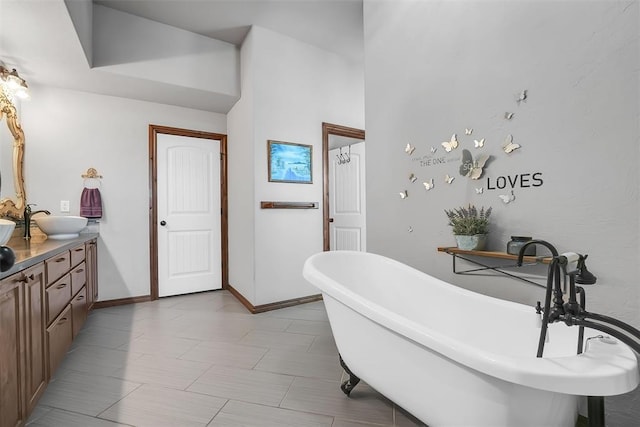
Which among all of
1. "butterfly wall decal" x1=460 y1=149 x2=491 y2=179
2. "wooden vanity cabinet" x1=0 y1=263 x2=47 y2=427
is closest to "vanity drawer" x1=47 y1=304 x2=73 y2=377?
"wooden vanity cabinet" x1=0 y1=263 x2=47 y2=427

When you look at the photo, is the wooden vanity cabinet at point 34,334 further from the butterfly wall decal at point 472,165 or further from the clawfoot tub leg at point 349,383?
the butterfly wall decal at point 472,165

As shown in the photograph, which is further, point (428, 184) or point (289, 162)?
point (289, 162)

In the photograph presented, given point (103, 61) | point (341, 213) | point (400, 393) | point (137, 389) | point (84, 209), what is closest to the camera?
point (400, 393)

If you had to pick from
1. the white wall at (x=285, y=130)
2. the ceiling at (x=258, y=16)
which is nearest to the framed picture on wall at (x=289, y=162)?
the white wall at (x=285, y=130)

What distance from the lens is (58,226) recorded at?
254 cm

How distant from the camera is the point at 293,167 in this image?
334cm

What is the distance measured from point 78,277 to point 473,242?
2.83 m

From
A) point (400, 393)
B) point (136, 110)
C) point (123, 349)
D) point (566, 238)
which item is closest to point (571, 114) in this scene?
point (566, 238)

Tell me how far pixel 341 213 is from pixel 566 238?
3066 mm

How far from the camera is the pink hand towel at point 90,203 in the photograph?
10.3 feet

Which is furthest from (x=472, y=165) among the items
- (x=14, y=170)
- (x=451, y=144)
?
(x=14, y=170)

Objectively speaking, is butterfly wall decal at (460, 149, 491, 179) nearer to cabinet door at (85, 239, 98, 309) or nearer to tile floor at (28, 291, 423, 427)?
tile floor at (28, 291, 423, 427)

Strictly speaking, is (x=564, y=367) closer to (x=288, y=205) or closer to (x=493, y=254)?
(x=493, y=254)

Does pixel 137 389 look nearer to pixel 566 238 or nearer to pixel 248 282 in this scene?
pixel 248 282
